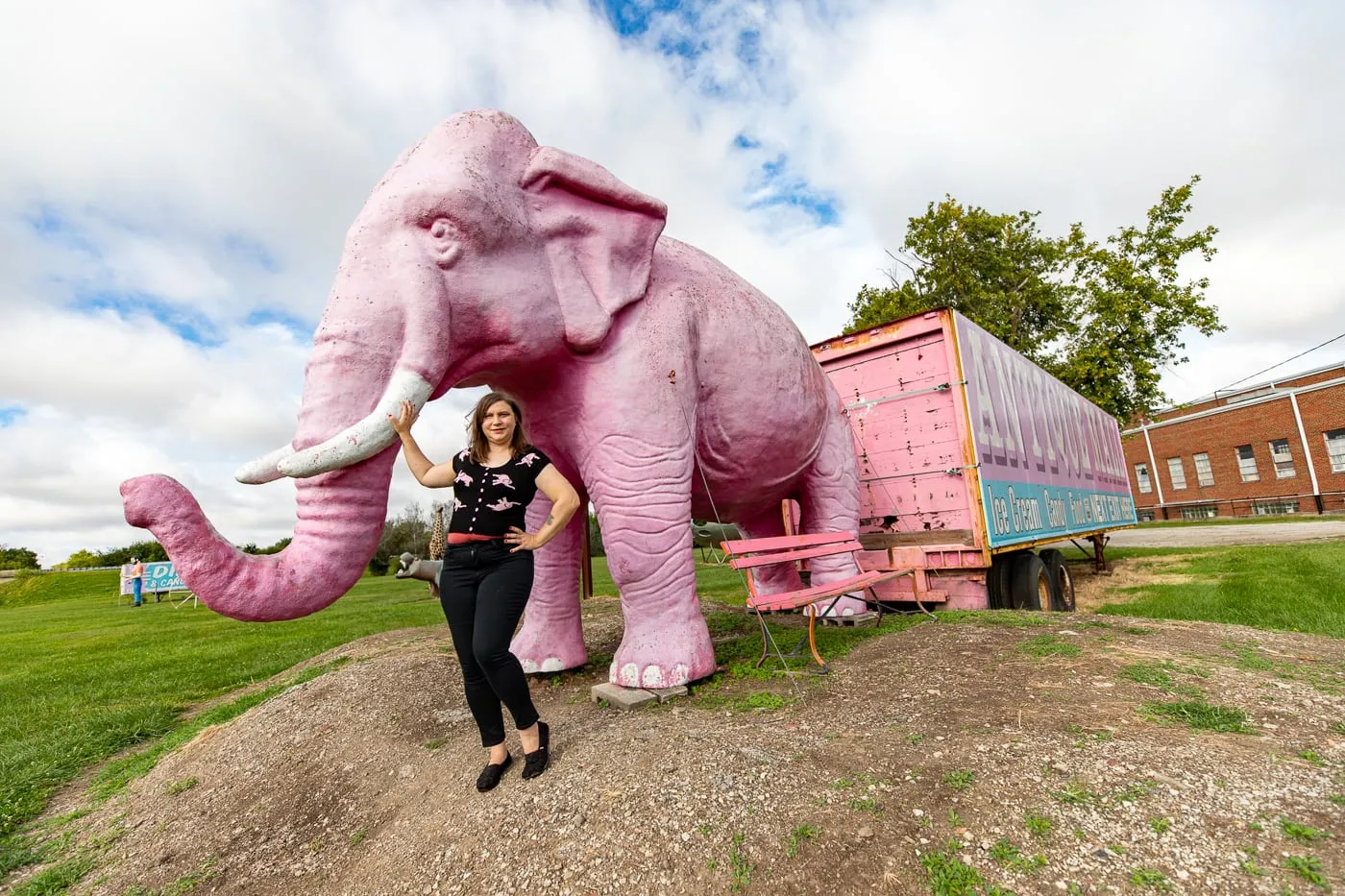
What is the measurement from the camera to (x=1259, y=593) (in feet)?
23.2

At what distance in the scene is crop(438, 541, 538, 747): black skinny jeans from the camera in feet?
A: 7.54

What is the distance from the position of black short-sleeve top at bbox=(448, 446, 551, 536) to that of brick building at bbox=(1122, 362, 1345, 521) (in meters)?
27.5

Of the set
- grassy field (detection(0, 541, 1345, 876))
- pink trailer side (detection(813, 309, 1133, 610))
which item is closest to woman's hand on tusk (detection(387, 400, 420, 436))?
grassy field (detection(0, 541, 1345, 876))

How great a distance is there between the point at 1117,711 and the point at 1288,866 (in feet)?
3.21

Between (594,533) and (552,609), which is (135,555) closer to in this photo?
(594,533)

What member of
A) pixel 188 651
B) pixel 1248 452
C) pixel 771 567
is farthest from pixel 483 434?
pixel 1248 452

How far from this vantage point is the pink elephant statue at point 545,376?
240cm

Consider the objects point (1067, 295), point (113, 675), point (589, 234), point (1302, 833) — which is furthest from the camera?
point (1067, 295)

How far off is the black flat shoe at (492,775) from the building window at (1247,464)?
3359cm

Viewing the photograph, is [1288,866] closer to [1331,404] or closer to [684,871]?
[684,871]

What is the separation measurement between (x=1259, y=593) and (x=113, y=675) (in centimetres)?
1174

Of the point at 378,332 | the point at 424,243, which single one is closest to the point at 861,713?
the point at 378,332

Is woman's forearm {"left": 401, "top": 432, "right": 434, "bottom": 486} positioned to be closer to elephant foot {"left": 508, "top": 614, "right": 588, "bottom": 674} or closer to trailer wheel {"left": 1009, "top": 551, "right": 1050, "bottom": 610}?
elephant foot {"left": 508, "top": 614, "right": 588, "bottom": 674}

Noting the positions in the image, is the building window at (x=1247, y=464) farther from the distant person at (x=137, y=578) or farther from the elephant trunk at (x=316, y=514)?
the distant person at (x=137, y=578)
